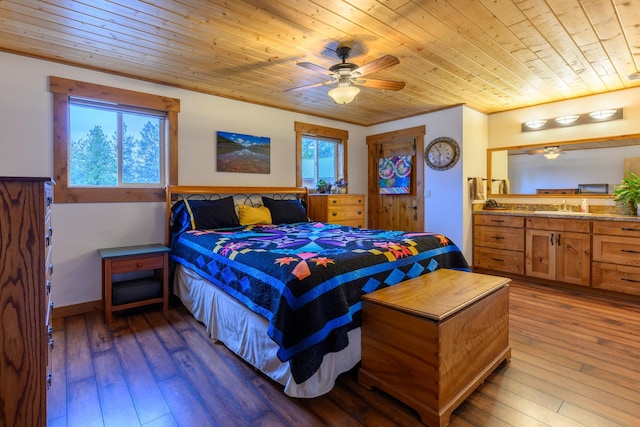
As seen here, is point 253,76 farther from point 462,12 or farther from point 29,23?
point 462,12

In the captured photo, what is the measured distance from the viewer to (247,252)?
228 centimetres

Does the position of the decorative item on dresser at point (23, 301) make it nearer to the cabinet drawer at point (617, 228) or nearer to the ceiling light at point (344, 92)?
the ceiling light at point (344, 92)

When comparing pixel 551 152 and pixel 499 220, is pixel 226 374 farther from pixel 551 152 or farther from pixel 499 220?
pixel 551 152

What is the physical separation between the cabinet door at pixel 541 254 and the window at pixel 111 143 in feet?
14.7

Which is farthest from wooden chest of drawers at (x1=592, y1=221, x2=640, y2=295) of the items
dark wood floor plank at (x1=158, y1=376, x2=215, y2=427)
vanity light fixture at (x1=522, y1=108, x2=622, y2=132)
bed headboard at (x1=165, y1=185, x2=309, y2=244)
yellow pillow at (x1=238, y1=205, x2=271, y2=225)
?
dark wood floor plank at (x1=158, y1=376, x2=215, y2=427)

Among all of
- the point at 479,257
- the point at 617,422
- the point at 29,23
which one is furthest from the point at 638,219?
the point at 29,23

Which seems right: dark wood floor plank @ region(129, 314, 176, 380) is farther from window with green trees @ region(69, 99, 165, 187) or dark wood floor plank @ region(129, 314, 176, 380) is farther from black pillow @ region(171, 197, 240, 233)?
window with green trees @ region(69, 99, 165, 187)

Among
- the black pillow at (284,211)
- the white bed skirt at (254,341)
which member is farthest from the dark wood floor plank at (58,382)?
the black pillow at (284,211)

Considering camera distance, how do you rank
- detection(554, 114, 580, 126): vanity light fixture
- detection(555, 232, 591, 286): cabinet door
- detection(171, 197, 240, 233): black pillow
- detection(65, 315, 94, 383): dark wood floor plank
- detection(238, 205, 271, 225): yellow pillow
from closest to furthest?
1. detection(65, 315, 94, 383): dark wood floor plank
2. detection(171, 197, 240, 233): black pillow
3. detection(555, 232, 591, 286): cabinet door
4. detection(238, 205, 271, 225): yellow pillow
5. detection(554, 114, 580, 126): vanity light fixture

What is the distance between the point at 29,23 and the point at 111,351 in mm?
2460

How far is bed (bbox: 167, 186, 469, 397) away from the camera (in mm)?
Answer: 1719

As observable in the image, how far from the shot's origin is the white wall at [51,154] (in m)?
2.81

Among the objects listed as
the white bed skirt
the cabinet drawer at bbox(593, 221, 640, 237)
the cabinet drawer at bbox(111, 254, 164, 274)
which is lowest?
the white bed skirt

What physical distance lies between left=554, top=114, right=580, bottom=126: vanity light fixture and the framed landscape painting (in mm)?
3905
